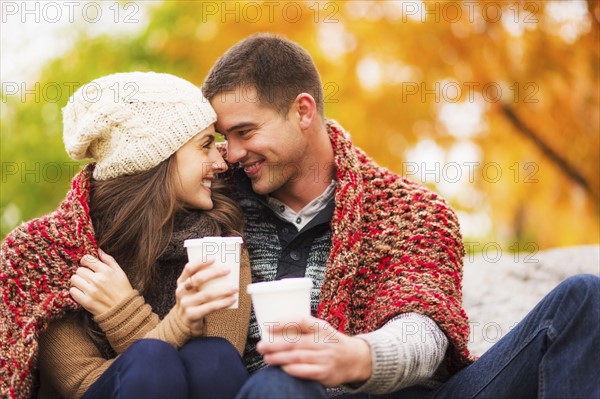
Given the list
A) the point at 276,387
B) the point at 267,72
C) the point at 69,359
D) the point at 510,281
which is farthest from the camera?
the point at 510,281


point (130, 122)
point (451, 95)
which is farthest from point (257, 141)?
A: point (451, 95)

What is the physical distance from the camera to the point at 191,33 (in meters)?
7.25

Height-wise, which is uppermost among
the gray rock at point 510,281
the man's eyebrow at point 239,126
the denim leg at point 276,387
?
the man's eyebrow at point 239,126

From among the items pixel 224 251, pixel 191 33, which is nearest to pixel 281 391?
pixel 224 251

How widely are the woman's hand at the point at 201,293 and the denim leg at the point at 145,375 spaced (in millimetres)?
126

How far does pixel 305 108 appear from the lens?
3.25 meters

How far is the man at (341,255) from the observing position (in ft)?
7.32

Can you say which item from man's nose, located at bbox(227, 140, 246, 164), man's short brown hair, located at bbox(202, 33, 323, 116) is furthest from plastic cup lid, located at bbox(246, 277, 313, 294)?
man's short brown hair, located at bbox(202, 33, 323, 116)

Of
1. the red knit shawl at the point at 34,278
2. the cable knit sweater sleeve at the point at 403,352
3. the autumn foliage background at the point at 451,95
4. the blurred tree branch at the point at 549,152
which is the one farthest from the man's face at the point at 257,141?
the blurred tree branch at the point at 549,152

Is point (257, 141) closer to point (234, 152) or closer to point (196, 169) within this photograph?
point (234, 152)

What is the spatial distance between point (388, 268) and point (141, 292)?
85 cm

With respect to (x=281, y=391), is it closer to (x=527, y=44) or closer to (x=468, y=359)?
(x=468, y=359)

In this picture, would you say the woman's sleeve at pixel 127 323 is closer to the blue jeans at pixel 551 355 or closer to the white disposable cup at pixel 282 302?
the white disposable cup at pixel 282 302

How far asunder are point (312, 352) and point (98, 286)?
0.85 meters
